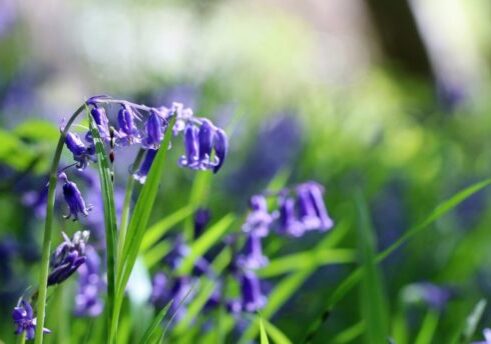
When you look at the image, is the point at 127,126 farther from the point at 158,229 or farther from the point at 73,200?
the point at 158,229

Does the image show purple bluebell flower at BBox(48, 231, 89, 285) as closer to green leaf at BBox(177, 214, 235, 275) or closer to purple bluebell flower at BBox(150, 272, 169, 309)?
purple bluebell flower at BBox(150, 272, 169, 309)

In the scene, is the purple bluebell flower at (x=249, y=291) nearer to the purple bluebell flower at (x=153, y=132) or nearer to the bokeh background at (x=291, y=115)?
the bokeh background at (x=291, y=115)

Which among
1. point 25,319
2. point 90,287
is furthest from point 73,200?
point 90,287

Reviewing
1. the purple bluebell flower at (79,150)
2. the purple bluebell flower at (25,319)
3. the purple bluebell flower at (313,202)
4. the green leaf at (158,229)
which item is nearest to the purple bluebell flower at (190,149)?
the purple bluebell flower at (79,150)

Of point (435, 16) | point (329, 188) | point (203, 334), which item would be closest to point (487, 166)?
point (329, 188)

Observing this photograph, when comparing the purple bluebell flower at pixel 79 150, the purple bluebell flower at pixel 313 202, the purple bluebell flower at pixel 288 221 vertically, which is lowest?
the purple bluebell flower at pixel 288 221

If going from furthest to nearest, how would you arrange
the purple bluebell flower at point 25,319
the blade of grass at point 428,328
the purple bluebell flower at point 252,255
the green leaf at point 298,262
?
1. the green leaf at point 298,262
2. the blade of grass at point 428,328
3. the purple bluebell flower at point 252,255
4. the purple bluebell flower at point 25,319
